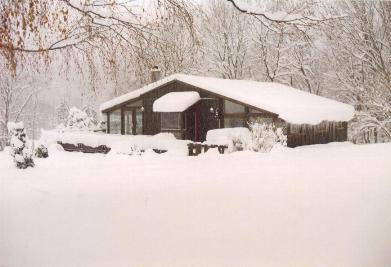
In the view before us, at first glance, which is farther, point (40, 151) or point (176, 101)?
point (176, 101)

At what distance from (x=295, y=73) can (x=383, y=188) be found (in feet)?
86.1

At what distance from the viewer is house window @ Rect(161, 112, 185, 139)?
2247 centimetres

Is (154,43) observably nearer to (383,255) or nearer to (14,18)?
(14,18)

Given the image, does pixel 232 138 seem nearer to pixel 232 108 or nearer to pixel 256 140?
pixel 256 140

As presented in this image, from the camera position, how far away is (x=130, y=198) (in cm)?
597

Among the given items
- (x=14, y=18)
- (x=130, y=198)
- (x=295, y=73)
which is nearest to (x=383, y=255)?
(x=130, y=198)

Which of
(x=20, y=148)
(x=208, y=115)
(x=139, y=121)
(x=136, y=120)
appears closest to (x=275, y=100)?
(x=208, y=115)

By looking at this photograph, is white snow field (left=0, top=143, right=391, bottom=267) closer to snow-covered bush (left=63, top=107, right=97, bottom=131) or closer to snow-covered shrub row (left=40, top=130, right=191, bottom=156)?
snow-covered shrub row (left=40, top=130, right=191, bottom=156)

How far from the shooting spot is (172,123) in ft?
74.5

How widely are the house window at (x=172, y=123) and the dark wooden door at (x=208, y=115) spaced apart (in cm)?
132

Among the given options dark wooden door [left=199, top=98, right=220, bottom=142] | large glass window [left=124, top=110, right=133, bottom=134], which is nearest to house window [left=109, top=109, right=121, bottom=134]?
large glass window [left=124, top=110, right=133, bottom=134]

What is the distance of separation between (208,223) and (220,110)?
670 inches

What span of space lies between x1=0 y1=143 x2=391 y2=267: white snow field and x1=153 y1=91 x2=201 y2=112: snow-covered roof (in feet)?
49.5

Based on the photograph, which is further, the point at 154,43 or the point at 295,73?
the point at 295,73
